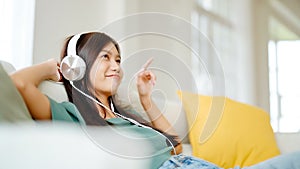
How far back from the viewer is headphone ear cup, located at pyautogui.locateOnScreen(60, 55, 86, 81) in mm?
1253

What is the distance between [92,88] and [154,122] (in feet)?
0.70

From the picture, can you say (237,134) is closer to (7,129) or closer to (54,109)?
(54,109)

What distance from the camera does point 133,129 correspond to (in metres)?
1.34

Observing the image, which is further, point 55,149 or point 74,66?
point 74,66

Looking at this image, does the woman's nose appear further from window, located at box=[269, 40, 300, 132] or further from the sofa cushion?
window, located at box=[269, 40, 300, 132]

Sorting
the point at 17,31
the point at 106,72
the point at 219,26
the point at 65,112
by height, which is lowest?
the point at 65,112

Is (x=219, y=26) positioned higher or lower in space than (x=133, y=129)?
higher

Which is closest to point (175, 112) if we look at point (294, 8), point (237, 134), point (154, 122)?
point (154, 122)

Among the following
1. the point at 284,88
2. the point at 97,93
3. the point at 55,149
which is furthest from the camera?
the point at 284,88

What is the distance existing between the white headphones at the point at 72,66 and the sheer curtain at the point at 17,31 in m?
0.85

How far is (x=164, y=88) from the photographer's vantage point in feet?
4.29

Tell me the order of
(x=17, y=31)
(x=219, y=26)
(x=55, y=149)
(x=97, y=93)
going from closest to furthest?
(x=55, y=149), (x=97, y=93), (x=17, y=31), (x=219, y=26)

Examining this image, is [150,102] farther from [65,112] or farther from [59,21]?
[59,21]

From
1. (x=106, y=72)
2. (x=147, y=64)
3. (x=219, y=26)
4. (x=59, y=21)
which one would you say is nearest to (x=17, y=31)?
(x=59, y=21)
